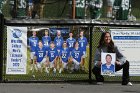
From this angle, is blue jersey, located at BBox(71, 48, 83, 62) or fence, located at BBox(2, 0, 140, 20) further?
fence, located at BBox(2, 0, 140, 20)

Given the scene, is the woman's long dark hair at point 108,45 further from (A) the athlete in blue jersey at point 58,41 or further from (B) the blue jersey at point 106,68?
(A) the athlete in blue jersey at point 58,41

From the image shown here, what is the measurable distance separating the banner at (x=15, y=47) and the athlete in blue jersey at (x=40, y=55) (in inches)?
12.3

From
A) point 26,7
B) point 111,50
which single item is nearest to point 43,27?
point 111,50

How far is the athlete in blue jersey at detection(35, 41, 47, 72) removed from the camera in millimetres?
13616

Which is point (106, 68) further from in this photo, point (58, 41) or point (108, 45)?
point (58, 41)

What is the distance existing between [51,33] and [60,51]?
48 centimetres

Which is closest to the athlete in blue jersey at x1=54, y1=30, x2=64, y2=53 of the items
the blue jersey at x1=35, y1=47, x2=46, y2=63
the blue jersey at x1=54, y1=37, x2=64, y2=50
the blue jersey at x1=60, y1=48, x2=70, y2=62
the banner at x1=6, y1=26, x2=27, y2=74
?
the blue jersey at x1=54, y1=37, x2=64, y2=50

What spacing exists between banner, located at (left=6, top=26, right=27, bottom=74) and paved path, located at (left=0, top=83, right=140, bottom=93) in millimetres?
422

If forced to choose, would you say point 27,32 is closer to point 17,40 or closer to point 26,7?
point 17,40

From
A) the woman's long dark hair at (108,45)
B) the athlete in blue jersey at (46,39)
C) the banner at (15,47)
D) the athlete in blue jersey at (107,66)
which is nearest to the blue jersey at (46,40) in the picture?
the athlete in blue jersey at (46,39)

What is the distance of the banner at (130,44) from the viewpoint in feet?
44.9

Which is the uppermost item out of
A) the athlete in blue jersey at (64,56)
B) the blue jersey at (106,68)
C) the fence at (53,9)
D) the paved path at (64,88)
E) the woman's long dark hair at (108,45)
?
the fence at (53,9)

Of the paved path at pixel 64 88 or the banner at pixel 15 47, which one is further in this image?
the banner at pixel 15 47

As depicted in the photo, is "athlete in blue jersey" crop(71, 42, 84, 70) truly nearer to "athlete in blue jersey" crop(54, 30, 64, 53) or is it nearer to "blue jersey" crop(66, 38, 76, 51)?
"blue jersey" crop(66, 38, 76, 51)
